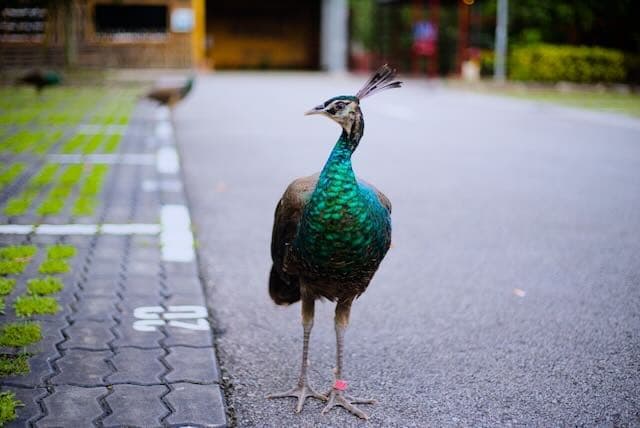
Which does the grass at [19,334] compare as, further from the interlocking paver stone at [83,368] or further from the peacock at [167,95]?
the peacock at [167,95]

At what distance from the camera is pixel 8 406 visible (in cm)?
323

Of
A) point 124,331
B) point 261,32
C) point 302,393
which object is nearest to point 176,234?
point 124,331

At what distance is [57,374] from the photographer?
3.67 meters

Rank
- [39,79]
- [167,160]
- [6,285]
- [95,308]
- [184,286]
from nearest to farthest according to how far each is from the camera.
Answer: [95,308]
[6,285]
[184,286]
[167,160]
[39,79]

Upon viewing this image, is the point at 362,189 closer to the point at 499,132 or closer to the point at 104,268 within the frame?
the point at 104,268

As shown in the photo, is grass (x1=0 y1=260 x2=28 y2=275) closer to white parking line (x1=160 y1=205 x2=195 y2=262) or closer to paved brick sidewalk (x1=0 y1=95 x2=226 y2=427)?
paved brick sidewalk (x1=0 y1=95 x2=226 y2=427)

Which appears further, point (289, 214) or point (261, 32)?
point (261, 32)

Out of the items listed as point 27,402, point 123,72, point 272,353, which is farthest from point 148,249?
point 123,72

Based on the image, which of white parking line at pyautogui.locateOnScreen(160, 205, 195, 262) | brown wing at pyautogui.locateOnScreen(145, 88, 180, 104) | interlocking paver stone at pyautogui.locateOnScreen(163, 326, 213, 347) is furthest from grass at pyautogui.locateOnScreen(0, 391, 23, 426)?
brown wing at pyautogui.locateOnScreen(145, 88, 180, 104)

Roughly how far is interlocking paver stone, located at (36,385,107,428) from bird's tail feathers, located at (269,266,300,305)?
1040 mm

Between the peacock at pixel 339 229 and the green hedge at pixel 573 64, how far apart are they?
2847 cm

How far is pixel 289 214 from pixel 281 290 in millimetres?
599

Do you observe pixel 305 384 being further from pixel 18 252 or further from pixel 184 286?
pixel 18 252

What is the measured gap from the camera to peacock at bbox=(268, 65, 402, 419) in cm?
318
